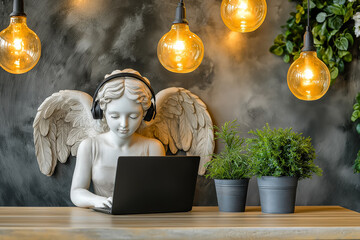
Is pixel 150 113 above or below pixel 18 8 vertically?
below

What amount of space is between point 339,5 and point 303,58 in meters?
0.71

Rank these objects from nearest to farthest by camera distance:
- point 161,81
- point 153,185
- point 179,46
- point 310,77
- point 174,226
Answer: point 174,226 < point 153,185 < point 179,46 < point 310,77 < point 161,81

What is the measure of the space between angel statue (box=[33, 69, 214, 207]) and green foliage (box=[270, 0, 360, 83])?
2.37 ft

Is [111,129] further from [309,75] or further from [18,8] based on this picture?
[309,75]

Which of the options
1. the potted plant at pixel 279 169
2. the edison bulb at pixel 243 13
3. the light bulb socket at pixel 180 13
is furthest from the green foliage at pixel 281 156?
the light bulb socket at pixel 180 13

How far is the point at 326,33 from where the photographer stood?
3.11m

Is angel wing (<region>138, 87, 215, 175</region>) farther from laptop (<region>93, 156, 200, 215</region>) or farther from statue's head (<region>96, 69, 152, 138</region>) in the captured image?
laptop (<region>93, 156, 200, 215</region>)

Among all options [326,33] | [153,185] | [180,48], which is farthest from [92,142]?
[326,33]

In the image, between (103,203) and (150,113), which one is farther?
(150,113)

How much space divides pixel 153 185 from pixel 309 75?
→ 3.38ft

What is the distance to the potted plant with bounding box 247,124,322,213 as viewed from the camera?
234 cm

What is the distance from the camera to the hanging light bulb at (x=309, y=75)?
8.40 feet

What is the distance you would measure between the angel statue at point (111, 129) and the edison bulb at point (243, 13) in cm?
69

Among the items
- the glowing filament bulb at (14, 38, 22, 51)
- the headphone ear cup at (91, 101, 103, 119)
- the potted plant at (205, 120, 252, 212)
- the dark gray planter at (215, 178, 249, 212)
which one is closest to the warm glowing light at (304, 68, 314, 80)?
the potted plant at (205, 120, 252, 212)
